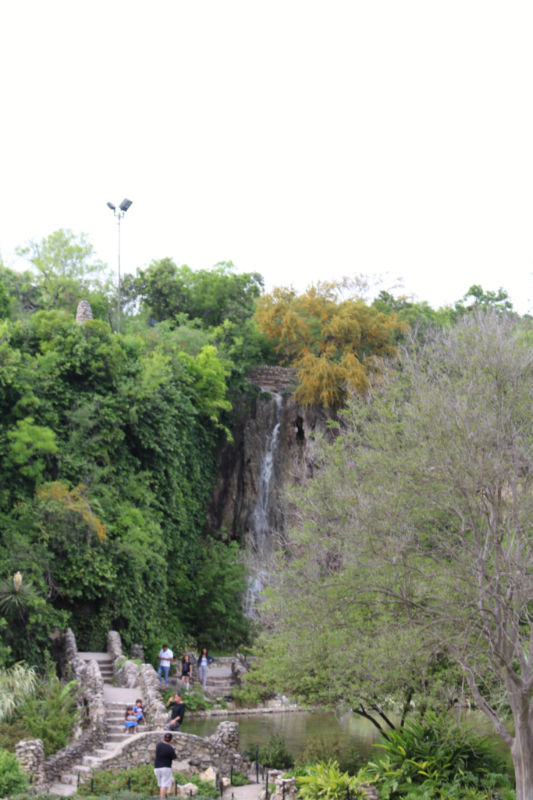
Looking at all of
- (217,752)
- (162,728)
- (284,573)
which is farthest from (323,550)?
(162,728)

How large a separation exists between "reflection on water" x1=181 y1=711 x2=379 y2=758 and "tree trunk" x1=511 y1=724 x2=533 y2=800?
500 centimetres

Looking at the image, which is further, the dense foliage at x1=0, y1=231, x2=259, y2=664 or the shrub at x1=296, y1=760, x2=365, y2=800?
the dense foliage at x1=0, y1=231, x2=259, y2=664

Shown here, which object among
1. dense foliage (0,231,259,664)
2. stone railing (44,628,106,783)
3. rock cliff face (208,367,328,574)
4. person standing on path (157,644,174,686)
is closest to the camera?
stone railing (44,628,106,783)

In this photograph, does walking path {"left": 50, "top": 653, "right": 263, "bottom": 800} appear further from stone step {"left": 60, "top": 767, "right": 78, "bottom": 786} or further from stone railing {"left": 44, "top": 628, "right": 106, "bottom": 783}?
stone railing {"left": 44, "top": 628, "right": 106, "bottom": 783}

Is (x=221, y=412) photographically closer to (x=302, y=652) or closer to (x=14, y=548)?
(x=14, y=548)

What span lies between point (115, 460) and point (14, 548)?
5735mm

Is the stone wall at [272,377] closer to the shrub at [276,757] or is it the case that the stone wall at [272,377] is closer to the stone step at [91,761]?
the shrub at [276,757]

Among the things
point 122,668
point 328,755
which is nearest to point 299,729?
point 122,668

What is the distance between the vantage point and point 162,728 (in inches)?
718

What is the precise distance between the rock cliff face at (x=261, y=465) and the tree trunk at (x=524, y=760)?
22.1 metres

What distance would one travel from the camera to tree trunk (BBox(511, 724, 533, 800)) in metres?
12.2

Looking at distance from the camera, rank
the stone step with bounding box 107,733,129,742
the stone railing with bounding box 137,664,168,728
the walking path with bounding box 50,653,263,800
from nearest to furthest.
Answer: the walking path with bounding box 50,653,263,800, the stone step with bounding box 107,733,129,742, the stone railing with bounding box 137,664,168,728

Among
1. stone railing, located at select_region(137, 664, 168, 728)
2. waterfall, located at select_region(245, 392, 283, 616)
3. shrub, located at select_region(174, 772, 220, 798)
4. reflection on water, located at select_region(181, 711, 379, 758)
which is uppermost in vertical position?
waterfall, located at select_region(245, 392, 283, 616)

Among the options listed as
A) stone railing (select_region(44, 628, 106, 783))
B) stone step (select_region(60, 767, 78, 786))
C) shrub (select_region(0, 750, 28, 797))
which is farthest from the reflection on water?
shrub (select_region(0, 750, 28, 797))
